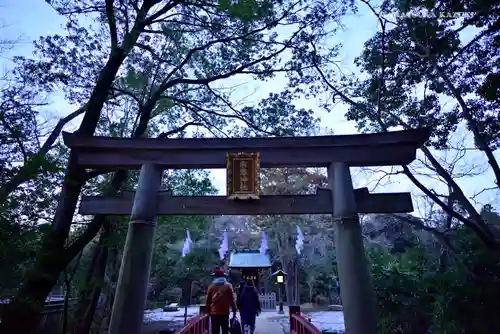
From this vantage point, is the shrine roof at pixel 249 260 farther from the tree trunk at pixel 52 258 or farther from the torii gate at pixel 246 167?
the torii gate at pixel 246 167

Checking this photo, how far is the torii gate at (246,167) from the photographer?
16.4 ft

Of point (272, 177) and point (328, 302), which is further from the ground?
point (272, 177)

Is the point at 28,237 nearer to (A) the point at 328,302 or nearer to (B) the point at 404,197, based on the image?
(B) the point at 404,197

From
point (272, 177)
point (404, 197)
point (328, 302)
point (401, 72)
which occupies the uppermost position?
point (272, 177)

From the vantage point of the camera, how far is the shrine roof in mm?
18422

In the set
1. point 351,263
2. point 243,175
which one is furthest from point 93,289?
point 351,263

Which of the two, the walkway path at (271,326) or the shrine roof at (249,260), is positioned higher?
the shrine roof at (249,260)

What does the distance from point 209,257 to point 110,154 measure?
2051cm

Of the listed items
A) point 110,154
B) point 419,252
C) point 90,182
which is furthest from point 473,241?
point 90,182

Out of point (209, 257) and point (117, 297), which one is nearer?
point (117, 297)

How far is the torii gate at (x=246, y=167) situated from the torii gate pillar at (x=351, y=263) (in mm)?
16

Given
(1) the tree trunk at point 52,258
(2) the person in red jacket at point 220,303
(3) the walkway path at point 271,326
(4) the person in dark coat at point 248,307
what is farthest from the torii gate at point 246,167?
(3) the walkway path at point 271,326

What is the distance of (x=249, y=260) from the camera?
1891 centimetres

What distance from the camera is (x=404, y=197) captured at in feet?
17.5
